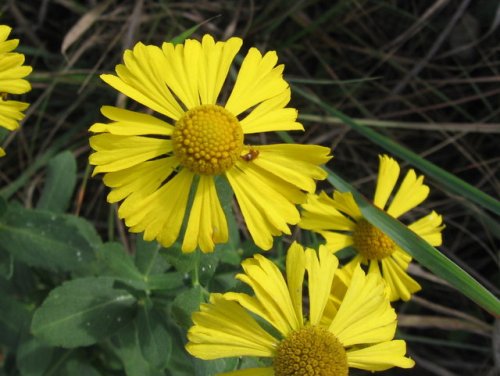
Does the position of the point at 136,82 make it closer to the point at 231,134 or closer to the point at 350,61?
the point at 231,134

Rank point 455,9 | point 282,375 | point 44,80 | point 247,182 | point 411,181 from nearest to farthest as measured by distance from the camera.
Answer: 1. point 282,375
2. point 247,182
3. point 411,181
4. point 44,80
5. point 455,9

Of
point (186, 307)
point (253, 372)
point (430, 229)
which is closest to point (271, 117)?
point (186, 307)

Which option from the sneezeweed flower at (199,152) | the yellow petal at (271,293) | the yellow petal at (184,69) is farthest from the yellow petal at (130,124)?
the yellow petal at (271,293)

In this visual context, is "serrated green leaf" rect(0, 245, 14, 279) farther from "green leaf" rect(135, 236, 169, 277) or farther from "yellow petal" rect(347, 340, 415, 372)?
"yellow petal" rect(347, 340, 415, 372)

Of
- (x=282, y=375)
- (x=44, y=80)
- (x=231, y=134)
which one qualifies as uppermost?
(x=44, y=80)

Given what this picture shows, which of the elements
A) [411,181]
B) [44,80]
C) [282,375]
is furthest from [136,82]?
[44,80]

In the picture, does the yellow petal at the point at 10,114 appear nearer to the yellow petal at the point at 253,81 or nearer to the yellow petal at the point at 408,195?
the yellow petal at the point at 253,81

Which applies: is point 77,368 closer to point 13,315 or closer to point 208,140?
point 13,315
